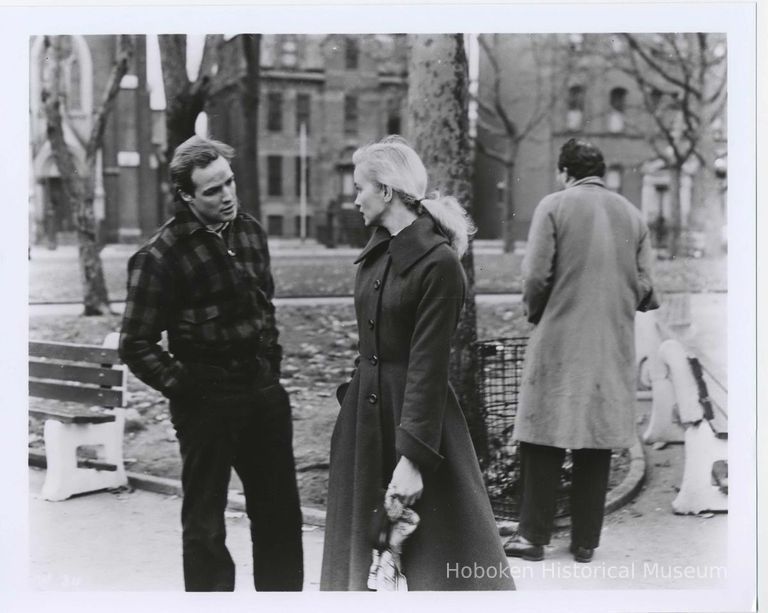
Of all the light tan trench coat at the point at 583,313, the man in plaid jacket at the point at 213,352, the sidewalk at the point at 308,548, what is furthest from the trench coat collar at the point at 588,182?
the man in plaid jacket at the point at 213,352

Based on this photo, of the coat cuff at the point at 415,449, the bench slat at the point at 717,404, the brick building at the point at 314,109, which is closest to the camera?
the coat cuff at the point at 415,449

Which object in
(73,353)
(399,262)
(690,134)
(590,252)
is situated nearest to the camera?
(399,262)

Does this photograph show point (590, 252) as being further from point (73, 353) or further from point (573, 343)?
point (73, 353)

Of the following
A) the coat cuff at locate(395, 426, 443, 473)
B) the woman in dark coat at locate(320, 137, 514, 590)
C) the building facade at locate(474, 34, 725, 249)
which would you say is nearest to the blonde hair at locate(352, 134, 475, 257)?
the woman in dark coat at locate(320, 137, 514, 590)

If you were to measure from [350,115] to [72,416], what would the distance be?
2.30m

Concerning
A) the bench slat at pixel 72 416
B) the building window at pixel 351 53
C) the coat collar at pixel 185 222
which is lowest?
the bench slat at pixel 72 416

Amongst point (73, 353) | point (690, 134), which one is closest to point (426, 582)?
point (73, 353)

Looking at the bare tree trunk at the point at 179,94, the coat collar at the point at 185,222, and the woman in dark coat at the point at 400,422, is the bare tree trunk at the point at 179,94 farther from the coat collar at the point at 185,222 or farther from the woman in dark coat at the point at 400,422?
the woman in dark coat at the point at 400,422

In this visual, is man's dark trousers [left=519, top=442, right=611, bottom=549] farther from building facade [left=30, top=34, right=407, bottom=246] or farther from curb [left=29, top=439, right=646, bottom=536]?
building facade [left=30, top=34, right=407, bottom=246]

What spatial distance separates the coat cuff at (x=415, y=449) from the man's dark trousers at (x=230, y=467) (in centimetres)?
83

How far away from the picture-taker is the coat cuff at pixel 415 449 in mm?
3350

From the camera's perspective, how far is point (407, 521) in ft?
11.5

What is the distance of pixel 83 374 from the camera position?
4.99 metres
